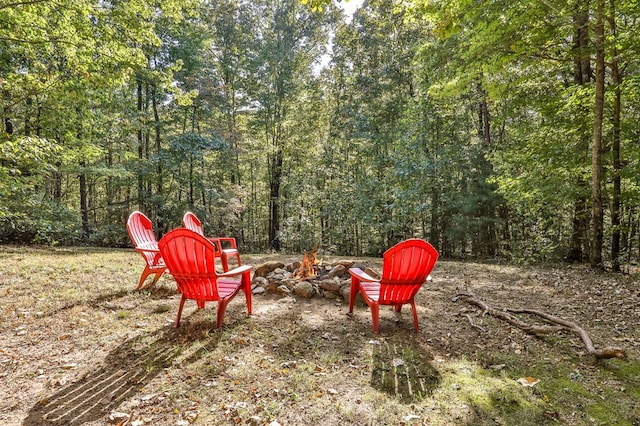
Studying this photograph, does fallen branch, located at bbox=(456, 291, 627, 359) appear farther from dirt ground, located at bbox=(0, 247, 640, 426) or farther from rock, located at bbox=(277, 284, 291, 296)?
rock, located at bbox=(277, 284, 291, 296)

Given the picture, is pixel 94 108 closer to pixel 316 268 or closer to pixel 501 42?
pixel 316 268

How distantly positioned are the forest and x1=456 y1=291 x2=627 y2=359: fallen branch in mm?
3236

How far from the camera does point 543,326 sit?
3.06 m

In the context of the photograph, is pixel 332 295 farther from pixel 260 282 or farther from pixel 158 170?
pixel 158 170

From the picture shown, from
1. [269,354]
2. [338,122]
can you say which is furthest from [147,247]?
[338,122]

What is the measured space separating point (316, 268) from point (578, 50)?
557 centimetres

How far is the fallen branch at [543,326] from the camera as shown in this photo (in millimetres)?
2411

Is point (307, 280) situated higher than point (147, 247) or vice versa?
point (147, 247)

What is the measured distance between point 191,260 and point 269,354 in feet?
3.69

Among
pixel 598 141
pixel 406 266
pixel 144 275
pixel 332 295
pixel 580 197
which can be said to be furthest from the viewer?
pixel 580 197

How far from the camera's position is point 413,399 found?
2.08 metres

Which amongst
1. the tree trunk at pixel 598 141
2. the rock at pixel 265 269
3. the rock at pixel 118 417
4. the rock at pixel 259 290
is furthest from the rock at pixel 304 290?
the tree trunk at pixel 598 141

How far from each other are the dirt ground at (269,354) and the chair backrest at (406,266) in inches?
18.6

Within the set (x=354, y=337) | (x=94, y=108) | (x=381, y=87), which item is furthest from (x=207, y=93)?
(x=354, y=337)
